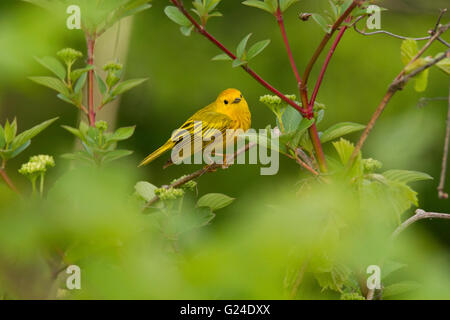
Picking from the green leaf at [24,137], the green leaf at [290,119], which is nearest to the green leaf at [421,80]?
the green leaf at [290,119]

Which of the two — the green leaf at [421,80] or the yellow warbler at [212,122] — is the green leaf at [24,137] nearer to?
the yellow warbler at [212,122]

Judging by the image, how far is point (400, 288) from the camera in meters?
1.01

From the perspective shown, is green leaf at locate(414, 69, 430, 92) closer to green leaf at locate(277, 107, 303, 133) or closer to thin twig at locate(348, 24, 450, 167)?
thin twig at locate(348, 24, 450, 167)

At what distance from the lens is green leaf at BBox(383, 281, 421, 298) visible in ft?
3.20

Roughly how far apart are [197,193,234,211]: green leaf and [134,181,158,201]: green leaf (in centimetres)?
10

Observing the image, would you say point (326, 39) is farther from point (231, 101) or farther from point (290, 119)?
point (231, 101)

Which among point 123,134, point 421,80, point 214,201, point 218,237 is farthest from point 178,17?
point 218,237

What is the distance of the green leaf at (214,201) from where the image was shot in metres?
1.10

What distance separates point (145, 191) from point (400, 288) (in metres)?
0.50

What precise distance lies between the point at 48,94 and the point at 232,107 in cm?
303

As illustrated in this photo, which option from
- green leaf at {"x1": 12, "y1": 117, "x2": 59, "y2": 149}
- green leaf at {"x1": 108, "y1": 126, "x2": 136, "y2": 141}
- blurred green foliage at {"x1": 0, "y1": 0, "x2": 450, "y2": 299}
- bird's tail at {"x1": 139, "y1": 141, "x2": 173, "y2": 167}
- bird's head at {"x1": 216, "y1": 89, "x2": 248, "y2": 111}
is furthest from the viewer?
bird's head at {"x1": 216, "y1": 89, "x2": 248, "y2": 111}

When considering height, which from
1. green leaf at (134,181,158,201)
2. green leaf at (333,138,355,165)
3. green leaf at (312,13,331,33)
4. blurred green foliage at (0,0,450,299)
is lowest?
blurred green foliage at (0,0,450,299)

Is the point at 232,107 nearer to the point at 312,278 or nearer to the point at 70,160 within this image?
the point at 70,160

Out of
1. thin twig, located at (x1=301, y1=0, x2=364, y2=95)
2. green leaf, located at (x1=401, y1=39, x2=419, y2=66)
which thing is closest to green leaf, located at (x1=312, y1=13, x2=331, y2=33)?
thin twig, located at (x1=301, y1=0, x2=364, y2=95)
